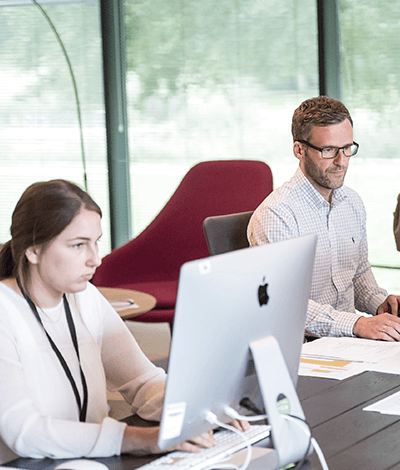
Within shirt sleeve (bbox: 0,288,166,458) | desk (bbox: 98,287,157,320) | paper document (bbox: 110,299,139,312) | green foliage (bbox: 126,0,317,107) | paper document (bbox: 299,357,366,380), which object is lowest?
desk (bbox: 98,287,157,320)

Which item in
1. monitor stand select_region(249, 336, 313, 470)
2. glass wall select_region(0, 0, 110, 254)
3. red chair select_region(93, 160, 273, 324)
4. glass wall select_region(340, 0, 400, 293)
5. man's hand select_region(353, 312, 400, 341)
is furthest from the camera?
glass wall select_region(0, 0, 110, 254)

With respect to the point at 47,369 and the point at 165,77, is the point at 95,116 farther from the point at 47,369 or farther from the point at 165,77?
the point at 47,369

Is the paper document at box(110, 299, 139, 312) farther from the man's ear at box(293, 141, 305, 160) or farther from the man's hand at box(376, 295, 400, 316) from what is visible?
the man's hand at box(376, 295, 400, 316)

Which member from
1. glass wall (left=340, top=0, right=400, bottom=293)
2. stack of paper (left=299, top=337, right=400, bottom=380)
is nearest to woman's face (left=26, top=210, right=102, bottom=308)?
stack of paper (left=299, top=337, right=400, bottom=380)

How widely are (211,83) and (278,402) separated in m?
3.92

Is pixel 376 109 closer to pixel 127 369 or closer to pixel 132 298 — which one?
pixel 132 298

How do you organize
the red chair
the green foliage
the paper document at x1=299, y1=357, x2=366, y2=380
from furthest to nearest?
the green foliage → the red chair → the paper document at x1=299, y1=357, x2=366, y2=380

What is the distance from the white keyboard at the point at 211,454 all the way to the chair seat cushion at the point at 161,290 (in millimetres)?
2283

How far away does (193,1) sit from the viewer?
16.2ft

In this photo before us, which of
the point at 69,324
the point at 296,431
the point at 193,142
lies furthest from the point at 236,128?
the point at 296,431

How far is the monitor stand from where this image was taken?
121 cm

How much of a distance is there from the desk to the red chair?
0.53 meters

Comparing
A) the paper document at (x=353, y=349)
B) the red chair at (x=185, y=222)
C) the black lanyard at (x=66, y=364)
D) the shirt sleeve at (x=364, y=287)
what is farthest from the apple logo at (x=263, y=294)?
the red chair at (x=185, y=222)

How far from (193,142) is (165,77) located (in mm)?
506
